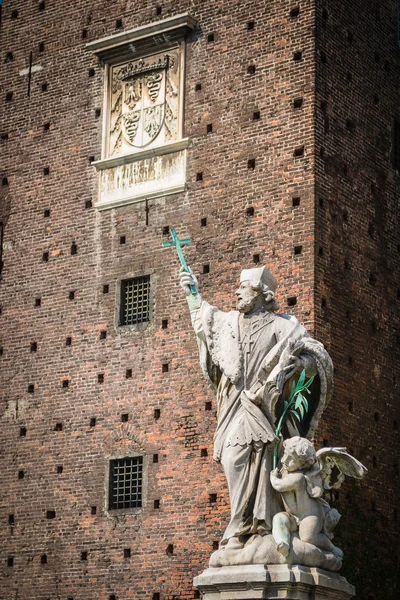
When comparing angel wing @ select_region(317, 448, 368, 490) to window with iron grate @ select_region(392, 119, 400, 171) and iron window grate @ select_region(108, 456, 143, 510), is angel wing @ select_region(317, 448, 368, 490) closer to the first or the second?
iron window grate @ select_region(108, 456, 143, 510)

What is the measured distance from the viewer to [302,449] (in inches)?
543

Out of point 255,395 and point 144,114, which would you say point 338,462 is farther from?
point 144,114

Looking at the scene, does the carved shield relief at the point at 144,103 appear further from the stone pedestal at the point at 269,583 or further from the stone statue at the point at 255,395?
the stone pedestal at the point at 269,583

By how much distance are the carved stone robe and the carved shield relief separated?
13.0 m

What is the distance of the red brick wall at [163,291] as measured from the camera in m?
25.0

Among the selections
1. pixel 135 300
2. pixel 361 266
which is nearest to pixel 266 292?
pixel 361 266

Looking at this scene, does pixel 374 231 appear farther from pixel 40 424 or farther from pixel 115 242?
pixel 40 424

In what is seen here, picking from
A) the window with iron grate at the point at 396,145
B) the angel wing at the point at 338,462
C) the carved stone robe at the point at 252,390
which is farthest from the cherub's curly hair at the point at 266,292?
the window with iron grate at the point at 396,145

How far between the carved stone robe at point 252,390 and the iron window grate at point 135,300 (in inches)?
455

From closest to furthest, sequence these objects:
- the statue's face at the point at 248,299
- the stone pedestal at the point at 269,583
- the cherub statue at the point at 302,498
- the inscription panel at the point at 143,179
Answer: the stone pedestal at the point at 269,583
the cherub statue at the point at 302,498
the statue's face at the point at 248,299
the inscription panel at the point at 143,179

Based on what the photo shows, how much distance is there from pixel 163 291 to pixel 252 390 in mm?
12344

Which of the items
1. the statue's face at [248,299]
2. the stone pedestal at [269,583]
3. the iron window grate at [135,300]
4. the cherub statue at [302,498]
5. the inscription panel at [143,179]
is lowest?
the stone pedestal at [269,583]

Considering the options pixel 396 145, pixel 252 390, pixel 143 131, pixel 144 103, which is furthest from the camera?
pixel 396 145

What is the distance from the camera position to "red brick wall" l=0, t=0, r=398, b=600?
2497 cm
